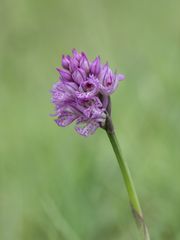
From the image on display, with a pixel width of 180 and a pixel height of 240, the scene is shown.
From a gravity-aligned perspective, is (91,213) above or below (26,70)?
below

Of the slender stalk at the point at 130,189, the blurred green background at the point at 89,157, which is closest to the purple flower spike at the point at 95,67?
the slender stalk at the point at 130,189

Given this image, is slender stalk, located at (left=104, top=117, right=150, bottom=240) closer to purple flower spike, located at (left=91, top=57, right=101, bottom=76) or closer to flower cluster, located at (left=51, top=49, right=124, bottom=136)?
flower cluster, located at (left=51, top=49, right=124, bottom=136)

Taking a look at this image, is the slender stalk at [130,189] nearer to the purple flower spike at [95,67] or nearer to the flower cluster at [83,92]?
the flower cluster at [83,92]

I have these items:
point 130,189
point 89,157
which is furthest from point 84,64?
point 89,157

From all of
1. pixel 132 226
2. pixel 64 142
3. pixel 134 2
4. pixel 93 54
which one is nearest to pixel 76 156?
pixel 64 142

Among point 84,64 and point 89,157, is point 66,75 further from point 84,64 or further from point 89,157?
point 89,157

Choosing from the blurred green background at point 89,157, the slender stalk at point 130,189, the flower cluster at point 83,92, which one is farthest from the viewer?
the blurred green background at point 89,157

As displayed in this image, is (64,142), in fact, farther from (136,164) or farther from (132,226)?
(132,226)
